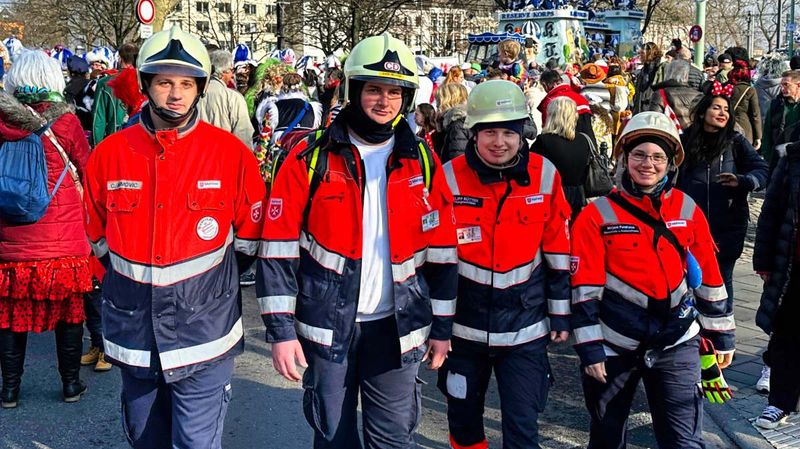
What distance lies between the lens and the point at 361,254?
10.4ft

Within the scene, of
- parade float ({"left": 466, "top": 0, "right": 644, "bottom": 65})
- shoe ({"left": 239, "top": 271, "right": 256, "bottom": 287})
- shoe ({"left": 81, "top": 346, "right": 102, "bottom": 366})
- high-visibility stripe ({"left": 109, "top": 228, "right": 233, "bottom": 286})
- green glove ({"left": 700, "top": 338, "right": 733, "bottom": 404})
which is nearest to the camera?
high-visibility stripe ({"left": 109, "top": 228, "right": 233, "bottom": 286})

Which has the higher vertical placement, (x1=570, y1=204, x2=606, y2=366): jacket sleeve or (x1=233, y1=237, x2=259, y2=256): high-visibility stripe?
(x1=233, y1=237, x2=259, y2=256): high-visibility stripe

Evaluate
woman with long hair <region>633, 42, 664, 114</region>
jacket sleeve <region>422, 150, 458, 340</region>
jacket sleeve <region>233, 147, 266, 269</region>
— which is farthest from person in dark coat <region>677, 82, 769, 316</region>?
woman with long hair <region>633, 42, 664, 114</region>

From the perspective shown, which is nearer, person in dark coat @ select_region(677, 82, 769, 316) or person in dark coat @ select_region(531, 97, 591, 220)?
person in dark coat @ select_region(677, 82, 769, 316)

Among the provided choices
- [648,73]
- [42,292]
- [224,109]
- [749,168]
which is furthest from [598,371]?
[648,73]

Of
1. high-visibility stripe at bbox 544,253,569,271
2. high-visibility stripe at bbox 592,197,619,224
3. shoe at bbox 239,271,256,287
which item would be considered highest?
high-visibility stripe at bbox 592,197,619,224

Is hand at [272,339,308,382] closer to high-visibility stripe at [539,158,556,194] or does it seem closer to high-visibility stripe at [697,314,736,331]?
high-visibility stripe at [539,158,556,194]

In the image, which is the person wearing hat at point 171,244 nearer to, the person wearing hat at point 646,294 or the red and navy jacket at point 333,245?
the red and navy jacket at point 333,245

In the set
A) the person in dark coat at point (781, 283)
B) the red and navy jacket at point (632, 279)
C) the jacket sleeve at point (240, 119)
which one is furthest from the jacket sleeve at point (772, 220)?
the jacket sleeve at point (240, 119)

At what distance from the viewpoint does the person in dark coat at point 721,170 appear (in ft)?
16.7

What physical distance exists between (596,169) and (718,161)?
3.97 feet

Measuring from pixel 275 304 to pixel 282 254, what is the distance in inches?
7.3

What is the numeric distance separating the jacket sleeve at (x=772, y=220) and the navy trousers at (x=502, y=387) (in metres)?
1.78

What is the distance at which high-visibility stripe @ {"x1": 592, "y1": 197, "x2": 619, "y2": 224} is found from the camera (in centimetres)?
363
